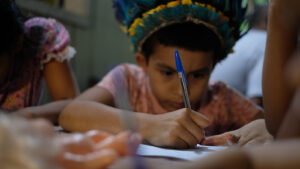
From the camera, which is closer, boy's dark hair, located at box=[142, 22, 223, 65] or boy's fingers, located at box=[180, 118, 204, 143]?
boy's fingers, located at box=[180, 118, 204, 143]

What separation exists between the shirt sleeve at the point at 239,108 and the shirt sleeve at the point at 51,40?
510mm

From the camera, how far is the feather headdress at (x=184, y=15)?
0.72 m

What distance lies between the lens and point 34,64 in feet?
3.00

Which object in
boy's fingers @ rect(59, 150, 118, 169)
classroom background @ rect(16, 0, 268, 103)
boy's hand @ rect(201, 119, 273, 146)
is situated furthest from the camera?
classroom background @ rect(16, 0, 268, 103)

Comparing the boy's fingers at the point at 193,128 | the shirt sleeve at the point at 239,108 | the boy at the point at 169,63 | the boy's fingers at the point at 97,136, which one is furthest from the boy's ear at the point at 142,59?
the boy's fingers at the point at 97,136

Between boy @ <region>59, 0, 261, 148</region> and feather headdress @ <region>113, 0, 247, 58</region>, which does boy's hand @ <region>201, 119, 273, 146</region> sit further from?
feather headdress @ <region>113, 0, 247, 58</region>

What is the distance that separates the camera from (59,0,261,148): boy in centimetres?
67

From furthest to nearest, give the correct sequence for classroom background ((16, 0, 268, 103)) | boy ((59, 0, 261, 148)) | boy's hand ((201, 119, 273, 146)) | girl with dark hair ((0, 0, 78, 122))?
classroom background ((16, 0, 268, 103)), girl with dark hair ((0, 0, 78, 122)), boy ((59, 0, 261, 148)), boy's hand ((201, 119, 273, 146))

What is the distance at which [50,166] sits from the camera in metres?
0.21

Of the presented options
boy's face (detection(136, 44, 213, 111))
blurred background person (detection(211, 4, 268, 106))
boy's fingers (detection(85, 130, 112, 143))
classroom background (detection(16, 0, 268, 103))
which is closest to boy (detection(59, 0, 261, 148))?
boy's face (detection(136, 44, 213, 111))

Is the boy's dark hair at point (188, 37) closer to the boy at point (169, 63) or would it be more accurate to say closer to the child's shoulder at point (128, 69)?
the boy at point (169, 63)

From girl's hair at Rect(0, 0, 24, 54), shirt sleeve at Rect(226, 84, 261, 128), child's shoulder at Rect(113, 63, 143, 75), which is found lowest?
shirt sleeve at Rect(226, 84, 261, 128)

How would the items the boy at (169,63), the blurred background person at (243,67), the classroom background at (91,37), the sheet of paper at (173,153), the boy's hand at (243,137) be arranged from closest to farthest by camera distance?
the sheet of paper at (173,153) → the boy's hand at (243,137) → the boy at (169,63) → the blurred background person at (243,67) → the classroom background at (91,37)

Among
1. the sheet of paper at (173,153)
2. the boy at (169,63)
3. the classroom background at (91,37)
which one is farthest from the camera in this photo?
the classroom background at (91,37)
